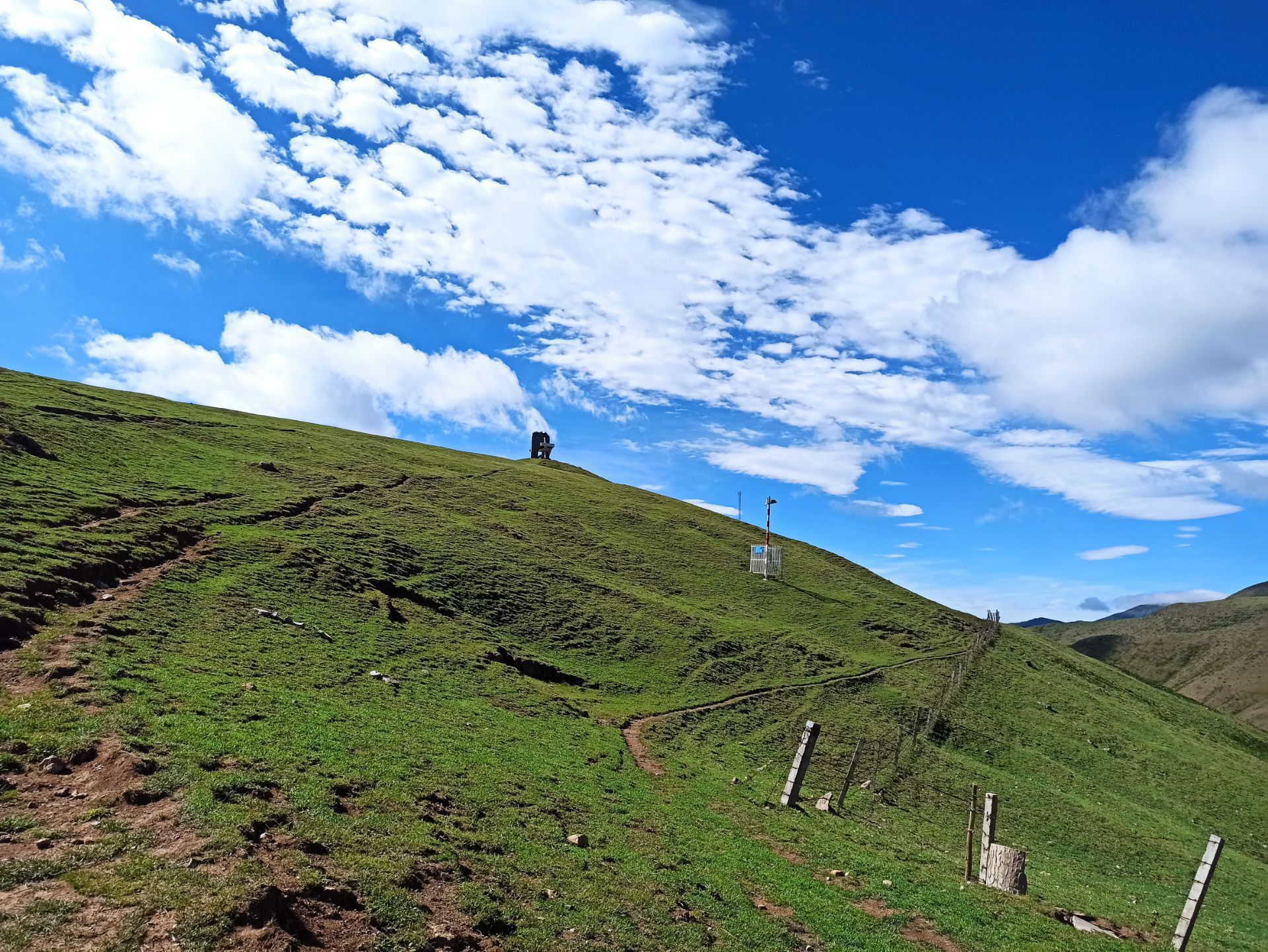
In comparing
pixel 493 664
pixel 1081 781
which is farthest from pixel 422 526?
pixel 1081 781

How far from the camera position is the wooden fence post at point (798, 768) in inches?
998

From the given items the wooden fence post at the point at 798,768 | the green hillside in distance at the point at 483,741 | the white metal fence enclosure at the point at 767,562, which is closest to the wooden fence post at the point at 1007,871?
the green hillside in distance at the point at 483,741

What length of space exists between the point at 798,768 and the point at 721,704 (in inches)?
573

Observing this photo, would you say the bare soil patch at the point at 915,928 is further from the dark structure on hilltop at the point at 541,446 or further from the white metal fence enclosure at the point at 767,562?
the dark structure on hilltop at the point at 541,446

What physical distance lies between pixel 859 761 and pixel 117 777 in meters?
32.6

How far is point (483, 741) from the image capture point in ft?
76.0

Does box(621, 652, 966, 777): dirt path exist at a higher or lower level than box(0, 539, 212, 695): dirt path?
lower

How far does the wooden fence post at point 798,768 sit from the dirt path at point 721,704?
483cm

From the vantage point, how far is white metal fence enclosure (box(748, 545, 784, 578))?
2859 inches

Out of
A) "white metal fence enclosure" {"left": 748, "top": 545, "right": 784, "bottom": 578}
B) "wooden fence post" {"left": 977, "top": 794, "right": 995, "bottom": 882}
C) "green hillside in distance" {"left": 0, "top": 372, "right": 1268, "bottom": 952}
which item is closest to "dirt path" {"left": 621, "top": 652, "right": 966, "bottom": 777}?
"green hillside in distance" {"left": 0, "top": 372, "right": 1268, "bottom": 952}

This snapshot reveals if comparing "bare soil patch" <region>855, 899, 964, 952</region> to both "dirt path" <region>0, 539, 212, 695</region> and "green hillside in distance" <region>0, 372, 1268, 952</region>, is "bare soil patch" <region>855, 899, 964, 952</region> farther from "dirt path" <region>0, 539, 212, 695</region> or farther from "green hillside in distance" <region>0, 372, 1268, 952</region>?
"dirt path" <region>0, 539, 212, 695</region>

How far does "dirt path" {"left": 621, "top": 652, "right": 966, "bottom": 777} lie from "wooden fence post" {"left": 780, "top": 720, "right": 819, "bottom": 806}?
483cm

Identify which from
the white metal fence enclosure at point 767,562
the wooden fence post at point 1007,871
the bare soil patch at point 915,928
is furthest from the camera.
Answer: the white metal fence enclosure at point 767,562

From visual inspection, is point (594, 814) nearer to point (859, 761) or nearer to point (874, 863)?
point (874, 863)
